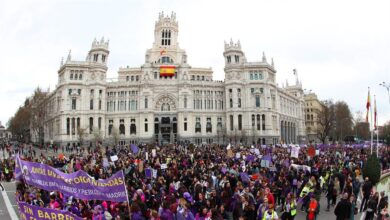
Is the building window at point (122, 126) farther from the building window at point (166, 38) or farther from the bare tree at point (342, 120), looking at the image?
the bare tree at point (342, 120)

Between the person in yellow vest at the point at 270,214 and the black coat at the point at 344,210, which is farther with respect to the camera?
the black coat at the point at 344,210

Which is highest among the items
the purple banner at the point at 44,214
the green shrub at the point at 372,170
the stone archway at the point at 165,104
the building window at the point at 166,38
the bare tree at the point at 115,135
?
the building window at the point at 166,38

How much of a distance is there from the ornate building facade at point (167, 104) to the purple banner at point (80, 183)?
67.9m

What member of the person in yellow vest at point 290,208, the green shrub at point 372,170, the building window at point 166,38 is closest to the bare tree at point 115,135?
the building window at point 166,38

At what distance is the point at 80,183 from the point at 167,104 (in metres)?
74.6

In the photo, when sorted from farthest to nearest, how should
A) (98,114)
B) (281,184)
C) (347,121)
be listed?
(347,121) < (98,114) < (281,184)

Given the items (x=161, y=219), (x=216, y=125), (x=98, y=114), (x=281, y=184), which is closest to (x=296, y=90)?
(x=216, y=125)

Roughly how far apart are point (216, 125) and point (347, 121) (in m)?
44.4

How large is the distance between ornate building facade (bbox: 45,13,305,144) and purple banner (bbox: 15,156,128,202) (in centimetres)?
6791

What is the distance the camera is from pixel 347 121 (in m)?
109

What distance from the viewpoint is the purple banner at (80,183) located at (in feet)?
40.9

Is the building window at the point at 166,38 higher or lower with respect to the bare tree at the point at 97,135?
higher

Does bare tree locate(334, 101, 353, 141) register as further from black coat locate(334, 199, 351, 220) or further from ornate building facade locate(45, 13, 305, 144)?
black coat locate(334, 199, 351, 220)

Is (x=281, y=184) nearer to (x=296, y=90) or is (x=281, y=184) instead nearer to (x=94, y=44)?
(x=94, y=44)
